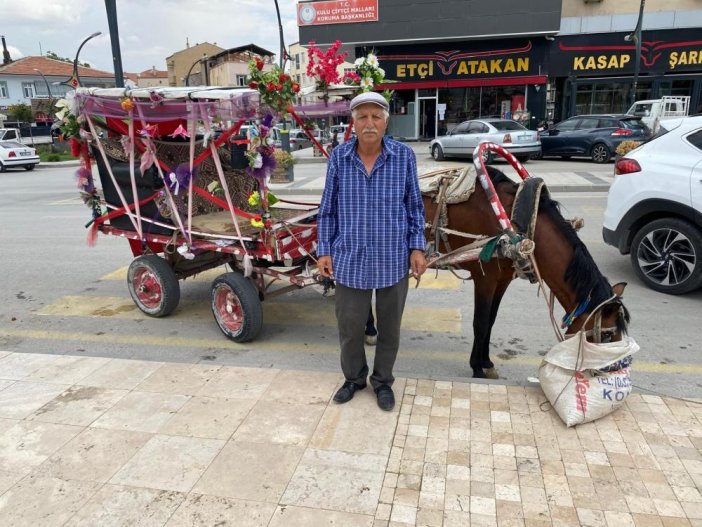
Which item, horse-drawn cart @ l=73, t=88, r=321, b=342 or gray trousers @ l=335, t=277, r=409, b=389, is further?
horse-drawn cart @ l=73, t=88, r=321, b=342

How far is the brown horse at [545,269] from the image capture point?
3199 mm

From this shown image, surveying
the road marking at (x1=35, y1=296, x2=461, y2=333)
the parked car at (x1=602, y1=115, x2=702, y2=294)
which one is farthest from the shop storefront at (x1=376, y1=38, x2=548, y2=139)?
the road marking at (x1=35, y1=296, x2=461, y2=333)

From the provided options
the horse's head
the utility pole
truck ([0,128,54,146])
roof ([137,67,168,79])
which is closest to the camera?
the horse's head

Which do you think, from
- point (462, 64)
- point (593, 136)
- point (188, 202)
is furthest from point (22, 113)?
point (188, 202)

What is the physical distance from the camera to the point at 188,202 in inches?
202

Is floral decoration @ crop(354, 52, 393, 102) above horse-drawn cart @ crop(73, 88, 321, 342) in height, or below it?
above

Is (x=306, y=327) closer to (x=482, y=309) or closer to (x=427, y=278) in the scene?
(x=482, y=309)

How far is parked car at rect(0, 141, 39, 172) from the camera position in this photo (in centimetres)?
2470

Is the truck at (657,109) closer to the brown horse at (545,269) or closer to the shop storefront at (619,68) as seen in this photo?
the shop storefront at (619,68)

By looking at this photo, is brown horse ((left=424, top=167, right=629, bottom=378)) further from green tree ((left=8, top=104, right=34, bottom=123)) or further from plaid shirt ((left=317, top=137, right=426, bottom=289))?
green tree ((left=8, top=104, right=34, bottom=123))

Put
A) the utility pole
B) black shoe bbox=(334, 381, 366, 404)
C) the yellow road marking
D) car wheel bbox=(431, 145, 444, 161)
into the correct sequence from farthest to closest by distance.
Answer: car wheel bbox=(431, 145, 444, 161) → the utility pole → the yellow road marking → black shoe bbox=(334, 381, 366, 404)

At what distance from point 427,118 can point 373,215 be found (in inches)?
1041

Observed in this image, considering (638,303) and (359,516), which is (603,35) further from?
(359,516)

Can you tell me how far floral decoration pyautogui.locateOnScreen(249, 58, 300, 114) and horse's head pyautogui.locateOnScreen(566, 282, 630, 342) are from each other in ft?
8.27
